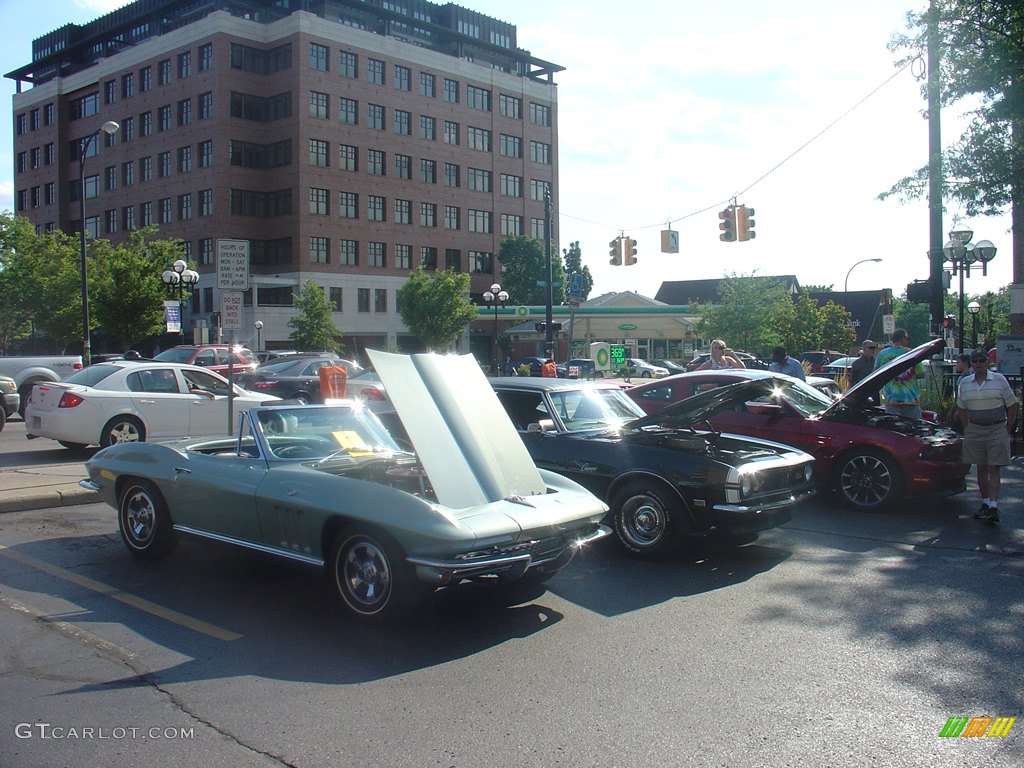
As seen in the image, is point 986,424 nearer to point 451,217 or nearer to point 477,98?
point 451,217

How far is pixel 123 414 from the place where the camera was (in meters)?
13.2

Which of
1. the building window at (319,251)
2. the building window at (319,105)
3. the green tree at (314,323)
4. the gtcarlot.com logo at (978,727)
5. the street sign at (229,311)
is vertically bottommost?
the gtcarlot.com logo at (978,727)

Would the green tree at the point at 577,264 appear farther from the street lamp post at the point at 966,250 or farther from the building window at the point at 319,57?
the street lamp post at the point at 966,250

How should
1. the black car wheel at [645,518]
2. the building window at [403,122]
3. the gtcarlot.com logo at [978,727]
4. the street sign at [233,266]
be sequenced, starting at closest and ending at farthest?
the gtcarlot.com logo at [978,727] < the black car wheel at [645,518] < the street sign at [233,266] < the building window at [403,122]

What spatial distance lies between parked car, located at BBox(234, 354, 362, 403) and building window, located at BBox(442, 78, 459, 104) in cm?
4598

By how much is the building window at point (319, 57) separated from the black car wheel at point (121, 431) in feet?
163

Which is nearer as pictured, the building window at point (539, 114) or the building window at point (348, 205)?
the building window at point (348, 205)

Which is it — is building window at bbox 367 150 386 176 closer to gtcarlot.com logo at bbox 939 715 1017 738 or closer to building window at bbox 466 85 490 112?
building window at bbox 466 85 490 112

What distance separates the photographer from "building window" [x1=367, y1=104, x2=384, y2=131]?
6109 centimetres

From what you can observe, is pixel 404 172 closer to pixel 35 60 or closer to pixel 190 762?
pixel 35 60

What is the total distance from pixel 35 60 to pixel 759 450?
82.8m

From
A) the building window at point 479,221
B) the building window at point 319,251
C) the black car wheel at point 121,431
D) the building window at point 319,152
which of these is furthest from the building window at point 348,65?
the black car wheel at point 121,431

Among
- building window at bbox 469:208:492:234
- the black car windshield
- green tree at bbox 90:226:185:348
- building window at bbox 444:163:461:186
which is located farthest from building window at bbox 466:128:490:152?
the black car windshield

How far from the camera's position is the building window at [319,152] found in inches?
2296
